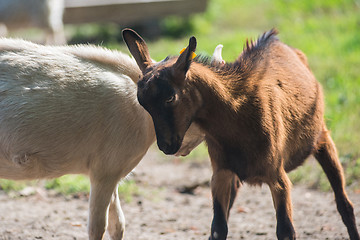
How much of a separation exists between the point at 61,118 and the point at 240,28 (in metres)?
8.69

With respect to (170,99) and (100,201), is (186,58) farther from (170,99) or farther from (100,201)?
(100,201)

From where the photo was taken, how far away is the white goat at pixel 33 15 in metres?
10.5

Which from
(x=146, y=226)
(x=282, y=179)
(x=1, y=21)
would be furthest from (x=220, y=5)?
(x=282, y=179)

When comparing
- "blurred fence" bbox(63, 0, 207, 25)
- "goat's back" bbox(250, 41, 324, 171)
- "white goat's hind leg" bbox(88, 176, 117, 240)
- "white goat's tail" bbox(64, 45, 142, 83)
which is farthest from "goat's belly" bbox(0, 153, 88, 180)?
"blurred fence" bbox(63, 0, 207, 25)

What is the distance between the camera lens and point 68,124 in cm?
403

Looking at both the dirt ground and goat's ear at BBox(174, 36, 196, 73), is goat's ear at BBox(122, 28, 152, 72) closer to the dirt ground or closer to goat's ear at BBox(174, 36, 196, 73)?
goat's ear at BBox(174, 36, 196, 73)

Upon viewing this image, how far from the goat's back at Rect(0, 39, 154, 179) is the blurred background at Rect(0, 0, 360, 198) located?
11.6 ft

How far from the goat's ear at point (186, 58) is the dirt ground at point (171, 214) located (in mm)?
2053

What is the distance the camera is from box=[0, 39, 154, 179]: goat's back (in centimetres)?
396

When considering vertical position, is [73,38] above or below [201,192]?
above

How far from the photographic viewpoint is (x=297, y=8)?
12.3m

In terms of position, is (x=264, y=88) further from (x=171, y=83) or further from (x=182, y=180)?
(x=182, y=180)

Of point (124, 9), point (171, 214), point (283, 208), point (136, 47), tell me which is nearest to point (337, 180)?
point (283, 208)

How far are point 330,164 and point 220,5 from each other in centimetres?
995
